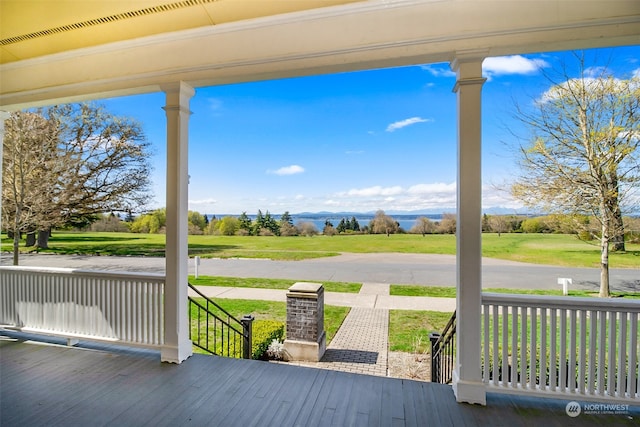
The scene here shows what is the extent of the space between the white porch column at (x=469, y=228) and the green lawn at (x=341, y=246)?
108cm

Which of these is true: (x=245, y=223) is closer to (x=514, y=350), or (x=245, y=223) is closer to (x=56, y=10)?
(x=56, y=10)

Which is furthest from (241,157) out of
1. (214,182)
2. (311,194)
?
(311,194)

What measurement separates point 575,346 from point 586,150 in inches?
74.6

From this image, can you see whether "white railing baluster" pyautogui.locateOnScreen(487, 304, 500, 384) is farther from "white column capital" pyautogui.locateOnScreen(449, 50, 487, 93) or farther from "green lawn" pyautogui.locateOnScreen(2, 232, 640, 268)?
"white column capital" pyautogui.locateOnScreen(449, 50, 487, 93)

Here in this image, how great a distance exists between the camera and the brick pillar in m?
3.54

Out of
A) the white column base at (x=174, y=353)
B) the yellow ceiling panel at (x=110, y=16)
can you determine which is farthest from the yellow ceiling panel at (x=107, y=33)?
the white column base at (x=174, y=353)

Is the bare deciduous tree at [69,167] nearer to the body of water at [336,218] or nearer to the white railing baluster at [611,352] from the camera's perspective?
the body of water at [336,218]

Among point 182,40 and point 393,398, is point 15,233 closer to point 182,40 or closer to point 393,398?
point 182,40

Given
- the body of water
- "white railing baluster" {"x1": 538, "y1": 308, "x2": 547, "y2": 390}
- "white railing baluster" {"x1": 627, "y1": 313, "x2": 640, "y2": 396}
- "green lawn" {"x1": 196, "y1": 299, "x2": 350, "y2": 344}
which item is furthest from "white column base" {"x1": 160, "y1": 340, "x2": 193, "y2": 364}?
"white railing baluster" {"x1": 627, "y1": 313, "x2": 640, "y2": 396}

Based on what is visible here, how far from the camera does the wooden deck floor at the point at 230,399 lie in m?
1.83

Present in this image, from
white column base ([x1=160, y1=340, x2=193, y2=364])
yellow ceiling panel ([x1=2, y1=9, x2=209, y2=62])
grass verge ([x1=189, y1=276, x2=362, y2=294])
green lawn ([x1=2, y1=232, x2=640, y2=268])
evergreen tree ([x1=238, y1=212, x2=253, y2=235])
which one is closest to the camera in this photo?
yellow ceiling panel ([x1=2, y1=9, x2=209, y2=62])

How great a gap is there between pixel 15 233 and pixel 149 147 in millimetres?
2504

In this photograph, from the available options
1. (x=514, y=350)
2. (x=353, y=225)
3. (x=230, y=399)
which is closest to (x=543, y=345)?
(x=514, y=350)

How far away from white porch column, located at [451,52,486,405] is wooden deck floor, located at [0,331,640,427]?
266 millimetres
